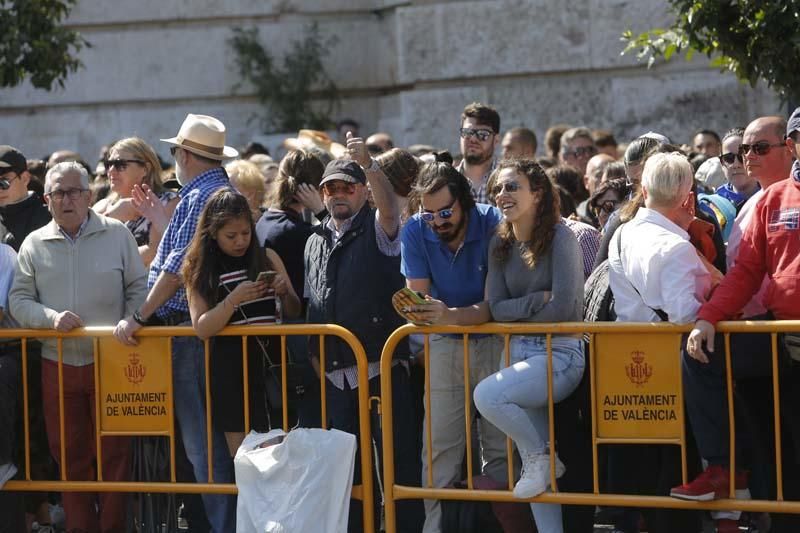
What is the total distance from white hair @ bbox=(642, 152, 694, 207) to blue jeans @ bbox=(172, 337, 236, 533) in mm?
2410

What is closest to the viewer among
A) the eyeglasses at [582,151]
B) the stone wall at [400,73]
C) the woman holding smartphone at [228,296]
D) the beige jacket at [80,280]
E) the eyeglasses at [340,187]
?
the woman holding smartphone at [228,296]

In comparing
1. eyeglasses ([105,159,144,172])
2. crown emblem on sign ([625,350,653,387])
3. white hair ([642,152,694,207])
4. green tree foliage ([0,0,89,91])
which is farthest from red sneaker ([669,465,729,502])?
green tree foliage ([0,0,89,91])

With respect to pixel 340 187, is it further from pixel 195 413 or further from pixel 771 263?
pixel 771 263

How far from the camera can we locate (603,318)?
268 inches

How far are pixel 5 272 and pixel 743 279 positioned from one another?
3.84m

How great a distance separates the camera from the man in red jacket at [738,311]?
614 cm

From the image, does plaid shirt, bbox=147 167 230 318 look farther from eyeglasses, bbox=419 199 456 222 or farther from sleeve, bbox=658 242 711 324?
sleeve, bbox=658 242 711 324

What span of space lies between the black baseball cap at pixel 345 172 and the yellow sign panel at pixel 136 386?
1171mm

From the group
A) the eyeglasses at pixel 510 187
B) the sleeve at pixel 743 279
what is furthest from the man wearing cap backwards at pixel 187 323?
the sleeve at pixel 743 279

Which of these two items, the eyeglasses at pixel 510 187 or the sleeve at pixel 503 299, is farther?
the eyeglasses at pixel 510 187

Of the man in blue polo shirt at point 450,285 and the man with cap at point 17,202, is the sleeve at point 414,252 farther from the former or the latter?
the man with cap at point 17,202

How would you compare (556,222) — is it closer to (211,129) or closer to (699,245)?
(699,245)

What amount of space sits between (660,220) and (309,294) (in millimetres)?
1938

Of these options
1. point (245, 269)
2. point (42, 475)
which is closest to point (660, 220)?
point (245, 269)
